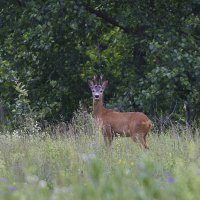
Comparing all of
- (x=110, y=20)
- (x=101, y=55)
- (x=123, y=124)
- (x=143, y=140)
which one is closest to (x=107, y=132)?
(x=123, y=124)

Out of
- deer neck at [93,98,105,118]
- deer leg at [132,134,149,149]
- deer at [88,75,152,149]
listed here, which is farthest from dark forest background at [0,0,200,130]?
deer leg at [132,134,149,149]

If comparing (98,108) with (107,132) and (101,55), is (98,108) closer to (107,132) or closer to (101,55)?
(107,132)

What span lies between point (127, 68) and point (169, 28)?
4.57 ft

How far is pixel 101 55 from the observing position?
17.0m

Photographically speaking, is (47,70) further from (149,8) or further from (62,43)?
(149,8)

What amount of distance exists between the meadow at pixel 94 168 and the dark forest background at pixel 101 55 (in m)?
2.99

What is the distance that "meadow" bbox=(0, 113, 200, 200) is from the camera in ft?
17.5

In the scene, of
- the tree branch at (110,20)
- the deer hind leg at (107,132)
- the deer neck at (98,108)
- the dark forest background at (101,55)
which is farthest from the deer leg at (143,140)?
the tree branch at (110,20)

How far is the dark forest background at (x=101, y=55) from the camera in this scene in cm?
1536

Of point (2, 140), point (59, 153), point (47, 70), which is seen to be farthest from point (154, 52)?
point (59, 153)

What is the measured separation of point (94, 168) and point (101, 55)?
455 inches

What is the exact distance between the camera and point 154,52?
15266 mm

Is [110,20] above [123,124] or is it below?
above

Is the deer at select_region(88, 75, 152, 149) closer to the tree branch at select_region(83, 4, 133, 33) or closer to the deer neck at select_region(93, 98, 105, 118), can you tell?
the deer neck at select_region(93, 98, 105, 118)
